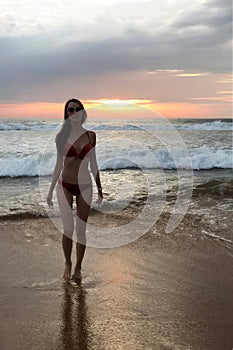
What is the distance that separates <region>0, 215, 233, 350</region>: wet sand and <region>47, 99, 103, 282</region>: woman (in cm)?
46

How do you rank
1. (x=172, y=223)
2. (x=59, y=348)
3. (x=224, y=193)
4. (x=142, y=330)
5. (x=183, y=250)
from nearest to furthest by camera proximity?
(x=59, y=348)
(x=142, y=330)
(x=183, y=250)
(x=172, y=223)
(x=224, y=193)

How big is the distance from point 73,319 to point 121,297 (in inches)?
23.7

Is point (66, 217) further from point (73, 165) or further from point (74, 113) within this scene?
point (74, 113)

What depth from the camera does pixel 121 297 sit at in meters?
3.85

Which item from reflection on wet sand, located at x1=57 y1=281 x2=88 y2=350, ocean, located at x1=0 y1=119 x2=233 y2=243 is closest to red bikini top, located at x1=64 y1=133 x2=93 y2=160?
ocean, located at x1=0 y1=119 x2=233 y2=243

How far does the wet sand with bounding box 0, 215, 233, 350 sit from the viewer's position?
3.13 m

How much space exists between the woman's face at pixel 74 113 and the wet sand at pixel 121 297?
170 cm

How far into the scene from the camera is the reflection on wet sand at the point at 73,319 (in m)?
3.04

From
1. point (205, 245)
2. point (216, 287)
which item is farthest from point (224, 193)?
point (216, 287)

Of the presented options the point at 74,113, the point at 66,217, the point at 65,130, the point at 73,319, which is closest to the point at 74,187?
the point at 66,217

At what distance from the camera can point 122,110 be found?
445 centimetres

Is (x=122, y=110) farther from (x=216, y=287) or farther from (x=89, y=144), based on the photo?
(x=216, y=287)

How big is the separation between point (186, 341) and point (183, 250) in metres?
2.31

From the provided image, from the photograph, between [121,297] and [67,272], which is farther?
[67,272]
